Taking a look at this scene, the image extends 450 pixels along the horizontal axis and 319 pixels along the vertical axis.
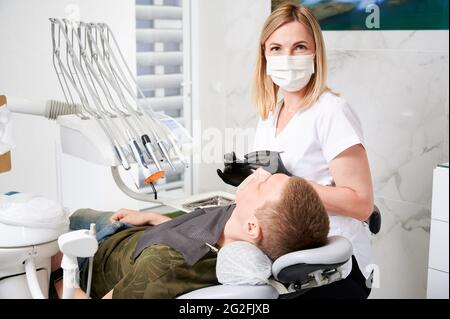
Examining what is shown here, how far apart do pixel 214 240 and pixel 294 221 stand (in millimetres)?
194

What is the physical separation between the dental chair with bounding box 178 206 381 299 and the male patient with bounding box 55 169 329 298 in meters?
0.04

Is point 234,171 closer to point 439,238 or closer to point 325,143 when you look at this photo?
point 325,143

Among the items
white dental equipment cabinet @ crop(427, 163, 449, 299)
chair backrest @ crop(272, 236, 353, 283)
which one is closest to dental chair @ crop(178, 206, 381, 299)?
chair backrest @ crop(272, 236, 353, 283)

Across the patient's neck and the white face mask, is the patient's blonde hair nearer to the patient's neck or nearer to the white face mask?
the patient's neck

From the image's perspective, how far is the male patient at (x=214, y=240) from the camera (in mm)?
1188

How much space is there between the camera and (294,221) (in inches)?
46.8

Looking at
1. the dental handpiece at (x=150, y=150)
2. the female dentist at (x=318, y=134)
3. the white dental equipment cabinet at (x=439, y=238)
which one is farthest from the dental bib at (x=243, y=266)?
the white dental equipment cabinet at (x=439, y=238)

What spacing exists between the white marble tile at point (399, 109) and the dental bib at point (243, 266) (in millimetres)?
665

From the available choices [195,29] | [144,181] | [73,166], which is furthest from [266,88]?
[73,166]

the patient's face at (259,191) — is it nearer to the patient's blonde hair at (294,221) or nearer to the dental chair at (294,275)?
the patient's blonde hair at (294,221)
